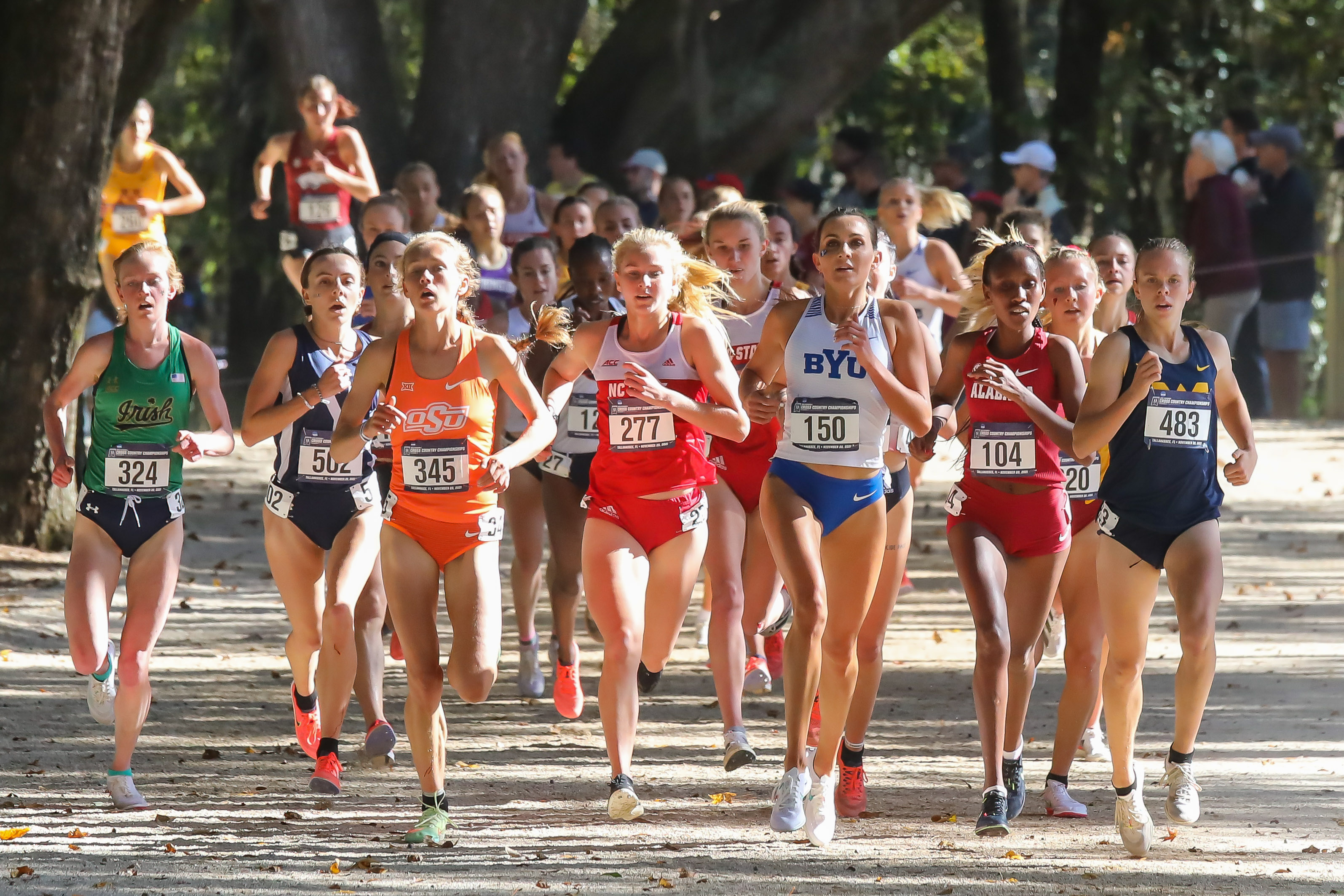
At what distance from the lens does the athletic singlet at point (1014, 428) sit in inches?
244

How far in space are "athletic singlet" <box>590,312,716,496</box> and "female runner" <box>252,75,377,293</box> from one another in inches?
223

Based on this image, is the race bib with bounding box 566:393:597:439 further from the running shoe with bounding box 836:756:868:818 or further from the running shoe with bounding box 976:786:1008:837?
the running shoe with bounding box 976:786:1008:837

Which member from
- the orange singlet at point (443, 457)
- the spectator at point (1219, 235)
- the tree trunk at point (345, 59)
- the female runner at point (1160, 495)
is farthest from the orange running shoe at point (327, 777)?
the spectator at point (1219, 235)

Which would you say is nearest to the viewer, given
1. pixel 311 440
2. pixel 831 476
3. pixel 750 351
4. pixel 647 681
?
pixel 831 476

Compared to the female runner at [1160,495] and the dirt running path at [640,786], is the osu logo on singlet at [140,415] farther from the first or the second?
the female runner at [1160,495]

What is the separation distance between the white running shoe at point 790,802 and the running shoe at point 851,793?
1.23ft

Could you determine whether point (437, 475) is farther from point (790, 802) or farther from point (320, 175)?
point (320, 175)

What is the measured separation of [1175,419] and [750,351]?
2164mm

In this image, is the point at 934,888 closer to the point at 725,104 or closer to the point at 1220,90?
the point at 725,104

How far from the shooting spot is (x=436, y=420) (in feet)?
19.7

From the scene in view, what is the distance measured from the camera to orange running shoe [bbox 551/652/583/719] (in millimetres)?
7605

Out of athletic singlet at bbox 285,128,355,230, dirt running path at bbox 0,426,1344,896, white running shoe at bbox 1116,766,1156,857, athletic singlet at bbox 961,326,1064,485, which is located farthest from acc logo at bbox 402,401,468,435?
athletic singlet at bbox 285,128,355,230

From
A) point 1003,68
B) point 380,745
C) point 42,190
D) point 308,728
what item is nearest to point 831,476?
point 380,745

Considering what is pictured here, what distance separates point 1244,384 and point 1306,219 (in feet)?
5.36
